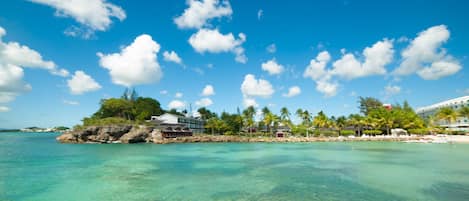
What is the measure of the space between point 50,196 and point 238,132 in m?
56.1

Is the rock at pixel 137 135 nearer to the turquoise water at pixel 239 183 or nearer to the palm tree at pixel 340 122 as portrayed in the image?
the turquoise water at pixel 239 183

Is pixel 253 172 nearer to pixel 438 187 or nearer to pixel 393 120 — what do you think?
pixel 438 187

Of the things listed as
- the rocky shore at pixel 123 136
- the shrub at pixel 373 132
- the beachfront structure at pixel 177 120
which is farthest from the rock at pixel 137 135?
the shrub at pixel 373 132

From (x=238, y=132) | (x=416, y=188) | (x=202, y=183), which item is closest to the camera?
(x=416, y=188)

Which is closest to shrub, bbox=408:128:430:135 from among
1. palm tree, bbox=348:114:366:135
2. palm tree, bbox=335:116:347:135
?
palm tree, bbox=348:114:366:135

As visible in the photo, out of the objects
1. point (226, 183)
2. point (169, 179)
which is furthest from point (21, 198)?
point (226, 183)

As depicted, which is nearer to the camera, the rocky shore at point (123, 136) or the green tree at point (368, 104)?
the rocky shore at point (123, 136)

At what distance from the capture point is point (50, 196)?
11.2m

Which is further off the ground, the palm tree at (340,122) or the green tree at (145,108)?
the green tree at (145,108)

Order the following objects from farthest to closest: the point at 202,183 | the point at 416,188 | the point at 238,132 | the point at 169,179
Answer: the point at 238,132 → the point at 169,179 → the point at 202,183 → the point at 416,188

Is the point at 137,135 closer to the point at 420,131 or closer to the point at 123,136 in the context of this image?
the point at 123,136

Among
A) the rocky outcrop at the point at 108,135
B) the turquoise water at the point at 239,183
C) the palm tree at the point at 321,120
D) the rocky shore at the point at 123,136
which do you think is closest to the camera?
the turquoise water at the point at 239,183

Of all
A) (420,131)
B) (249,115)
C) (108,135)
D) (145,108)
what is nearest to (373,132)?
(420,131)

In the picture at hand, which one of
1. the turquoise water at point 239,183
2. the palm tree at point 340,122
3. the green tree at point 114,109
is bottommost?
the turquoise water at point 239,183
